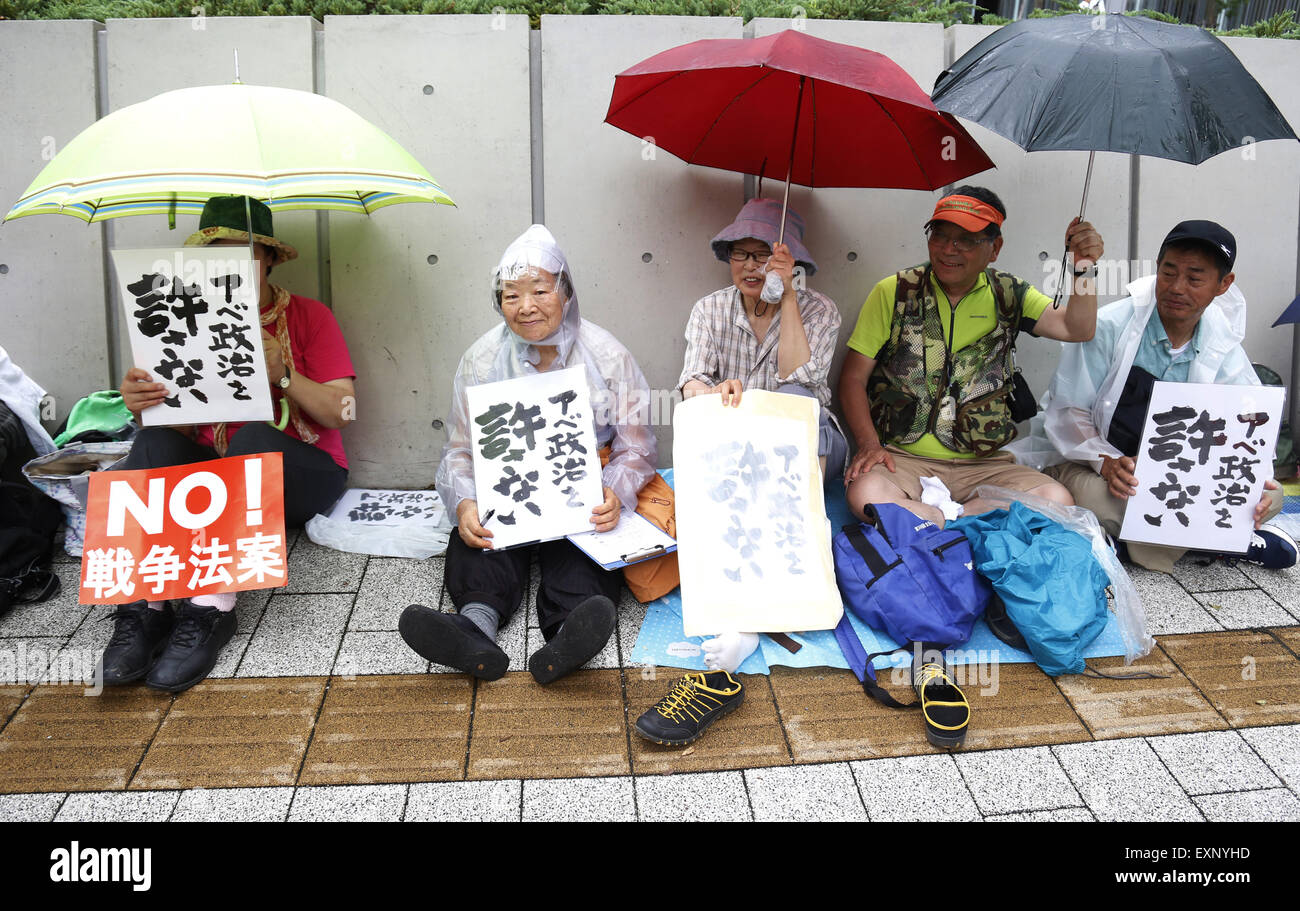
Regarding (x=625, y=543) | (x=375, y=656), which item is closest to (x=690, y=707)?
(x=625, y=543)

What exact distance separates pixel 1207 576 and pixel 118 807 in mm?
4250

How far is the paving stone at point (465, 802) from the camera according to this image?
2645 mm

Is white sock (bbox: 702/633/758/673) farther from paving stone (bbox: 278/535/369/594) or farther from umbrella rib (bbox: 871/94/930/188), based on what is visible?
umbrella rib (bbox: 871/94/930/188)

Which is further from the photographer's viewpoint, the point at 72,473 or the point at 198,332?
the point at 72,473

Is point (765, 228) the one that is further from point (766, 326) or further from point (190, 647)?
point (190, 647)

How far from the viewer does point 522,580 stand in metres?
3.67

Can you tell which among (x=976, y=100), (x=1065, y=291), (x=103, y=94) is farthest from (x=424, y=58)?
(x=1065, y=291)

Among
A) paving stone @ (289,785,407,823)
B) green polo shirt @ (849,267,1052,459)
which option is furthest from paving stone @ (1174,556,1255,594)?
paving stone @ (289,785,407,823)

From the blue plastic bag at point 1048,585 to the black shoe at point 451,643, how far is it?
186 cm

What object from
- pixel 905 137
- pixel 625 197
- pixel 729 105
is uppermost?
pixel 729 105

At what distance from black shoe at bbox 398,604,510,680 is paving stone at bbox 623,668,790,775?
0.48 meters

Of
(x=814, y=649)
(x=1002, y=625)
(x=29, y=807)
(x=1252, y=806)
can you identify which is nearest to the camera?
(x=29, y=807)

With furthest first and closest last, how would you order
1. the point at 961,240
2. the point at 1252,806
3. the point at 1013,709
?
the point at 961,240 → the point at 1013,709 → the point at 1252,806

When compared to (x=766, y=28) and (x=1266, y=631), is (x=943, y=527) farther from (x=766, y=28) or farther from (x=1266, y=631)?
(x=766, y=28)
